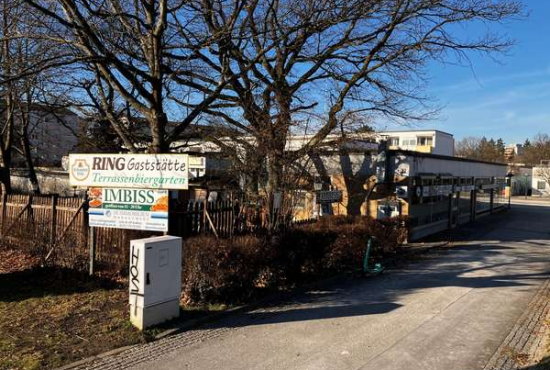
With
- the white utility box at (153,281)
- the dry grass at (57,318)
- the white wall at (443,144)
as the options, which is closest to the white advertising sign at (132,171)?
the white utility box at (153,281)

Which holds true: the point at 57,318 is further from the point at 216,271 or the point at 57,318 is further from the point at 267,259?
the point at 267,259

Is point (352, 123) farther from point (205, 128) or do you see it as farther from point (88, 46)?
point (88, 46)

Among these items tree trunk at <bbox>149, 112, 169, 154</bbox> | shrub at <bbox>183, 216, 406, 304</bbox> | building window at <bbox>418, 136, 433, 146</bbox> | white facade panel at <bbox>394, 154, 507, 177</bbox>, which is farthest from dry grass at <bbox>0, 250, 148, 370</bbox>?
building window at <bbox>418, 136, 433, 146</bbox>

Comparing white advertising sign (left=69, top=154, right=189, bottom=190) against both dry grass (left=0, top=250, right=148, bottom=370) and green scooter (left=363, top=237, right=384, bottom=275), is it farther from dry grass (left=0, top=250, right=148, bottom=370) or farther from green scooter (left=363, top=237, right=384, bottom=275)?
green scooter (left=363, top=237, right=384, bottom=275)

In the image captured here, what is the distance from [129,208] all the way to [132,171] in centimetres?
73

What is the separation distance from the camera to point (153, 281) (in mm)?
6859

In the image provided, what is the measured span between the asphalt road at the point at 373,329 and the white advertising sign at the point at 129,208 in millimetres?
2533

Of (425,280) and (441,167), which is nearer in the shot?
(425,280)

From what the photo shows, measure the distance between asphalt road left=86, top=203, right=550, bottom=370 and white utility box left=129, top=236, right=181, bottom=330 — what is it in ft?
1.87

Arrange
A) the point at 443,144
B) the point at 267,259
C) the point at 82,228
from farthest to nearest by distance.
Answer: the point at 443,144
the point at 82,228
the point at 267,259

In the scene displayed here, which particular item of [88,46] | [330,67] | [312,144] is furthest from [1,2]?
[330,67]

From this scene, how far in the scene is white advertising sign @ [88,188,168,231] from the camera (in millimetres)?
8680

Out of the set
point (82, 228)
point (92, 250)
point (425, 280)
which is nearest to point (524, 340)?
point (425, 280)

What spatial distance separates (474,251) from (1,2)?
16587 mm
